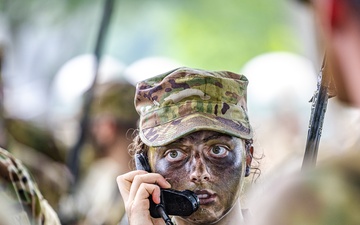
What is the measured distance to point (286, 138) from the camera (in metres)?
5.29

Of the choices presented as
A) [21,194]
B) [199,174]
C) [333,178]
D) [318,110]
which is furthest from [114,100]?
[333,178]

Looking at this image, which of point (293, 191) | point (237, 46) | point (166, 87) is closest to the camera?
point (293, 191)

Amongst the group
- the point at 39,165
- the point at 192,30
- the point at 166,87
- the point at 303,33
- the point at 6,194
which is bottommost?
the point at 192,30

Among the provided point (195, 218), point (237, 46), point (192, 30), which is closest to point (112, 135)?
point (195, 218)

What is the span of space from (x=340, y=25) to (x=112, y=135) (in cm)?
404

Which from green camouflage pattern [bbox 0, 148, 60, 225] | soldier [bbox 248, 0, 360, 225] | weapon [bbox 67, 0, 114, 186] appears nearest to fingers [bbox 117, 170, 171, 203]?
A: green camouflage pattern [bbox 0, 148, 60, 225]

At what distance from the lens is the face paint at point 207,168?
258 cm

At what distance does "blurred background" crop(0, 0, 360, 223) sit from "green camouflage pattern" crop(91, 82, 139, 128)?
0.25ft

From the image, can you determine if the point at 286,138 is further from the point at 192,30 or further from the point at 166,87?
the point at 192,30

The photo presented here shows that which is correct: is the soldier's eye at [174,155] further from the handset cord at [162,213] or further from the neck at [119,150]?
the neck at [119,150]

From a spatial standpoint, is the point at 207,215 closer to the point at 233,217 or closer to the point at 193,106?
the point at 233,217

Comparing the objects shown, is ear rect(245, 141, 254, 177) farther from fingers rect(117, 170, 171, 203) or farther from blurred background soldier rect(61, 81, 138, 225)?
blurred background soldier rect(61, 81, 138, 225)

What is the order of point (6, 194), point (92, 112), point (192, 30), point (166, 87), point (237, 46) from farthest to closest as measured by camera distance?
1. point (192, 30)
2. point (237, 46)
3. point (92, 112)
4. point (6, 194)
5. point (166, 87)

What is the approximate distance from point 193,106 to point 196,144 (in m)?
0.11
